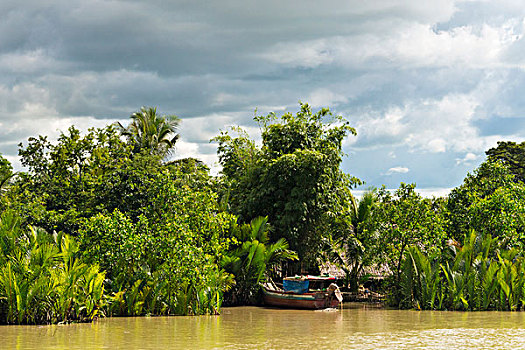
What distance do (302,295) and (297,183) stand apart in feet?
14.3

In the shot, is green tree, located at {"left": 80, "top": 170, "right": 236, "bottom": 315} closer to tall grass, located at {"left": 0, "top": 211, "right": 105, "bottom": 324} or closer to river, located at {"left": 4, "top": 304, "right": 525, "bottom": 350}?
river, located at {"left": 4, "top": 304, "right": 525, "bottom": 350}

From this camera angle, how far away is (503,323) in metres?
16.2

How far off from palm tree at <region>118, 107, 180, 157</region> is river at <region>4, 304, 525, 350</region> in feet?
49.3

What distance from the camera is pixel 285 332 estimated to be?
574 inches

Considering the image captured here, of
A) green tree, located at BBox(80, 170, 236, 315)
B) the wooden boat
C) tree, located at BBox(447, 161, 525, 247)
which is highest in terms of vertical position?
tree, located at BBox(447, 161, 525, 247)

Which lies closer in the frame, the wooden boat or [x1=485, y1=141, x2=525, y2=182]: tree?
the wooden boat

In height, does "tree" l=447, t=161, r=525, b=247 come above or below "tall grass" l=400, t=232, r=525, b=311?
above

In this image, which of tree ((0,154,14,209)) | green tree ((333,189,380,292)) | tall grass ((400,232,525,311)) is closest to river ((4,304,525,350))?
tall grass ((400,232,525,311))

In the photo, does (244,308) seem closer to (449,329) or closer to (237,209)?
(237,209)

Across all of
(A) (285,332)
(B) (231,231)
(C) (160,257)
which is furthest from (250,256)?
(A) (285,332)

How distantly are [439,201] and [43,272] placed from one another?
1604 centimetres

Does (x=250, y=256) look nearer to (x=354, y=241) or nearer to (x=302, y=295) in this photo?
(x=302, y=295)

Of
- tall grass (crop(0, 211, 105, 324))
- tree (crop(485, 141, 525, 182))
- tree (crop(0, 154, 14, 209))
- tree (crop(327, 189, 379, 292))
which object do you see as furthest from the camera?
tree (crop(485, 141, 525, 182))

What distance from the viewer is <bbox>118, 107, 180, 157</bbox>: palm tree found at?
31.9 meters
